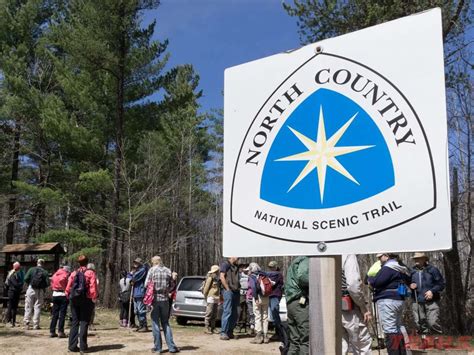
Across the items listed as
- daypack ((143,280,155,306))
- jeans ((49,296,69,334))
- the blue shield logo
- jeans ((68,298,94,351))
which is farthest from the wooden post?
jeans ((49,296,69,334))

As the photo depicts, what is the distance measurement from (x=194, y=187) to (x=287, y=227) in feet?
98.4

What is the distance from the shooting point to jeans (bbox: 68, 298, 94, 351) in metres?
→ 9.31

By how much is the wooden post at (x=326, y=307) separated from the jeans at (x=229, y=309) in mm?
9623

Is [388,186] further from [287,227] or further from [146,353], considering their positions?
[146,353]

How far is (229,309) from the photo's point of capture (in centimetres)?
1105

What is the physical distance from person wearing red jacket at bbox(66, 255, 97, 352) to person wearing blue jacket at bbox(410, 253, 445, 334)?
6038 mm

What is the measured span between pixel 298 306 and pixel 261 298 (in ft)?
18.0

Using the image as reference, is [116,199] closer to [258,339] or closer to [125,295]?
[125,295]

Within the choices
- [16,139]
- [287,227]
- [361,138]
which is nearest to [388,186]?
Answer: [361,138]

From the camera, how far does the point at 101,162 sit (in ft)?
74.7

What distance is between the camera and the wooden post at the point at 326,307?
1.64m

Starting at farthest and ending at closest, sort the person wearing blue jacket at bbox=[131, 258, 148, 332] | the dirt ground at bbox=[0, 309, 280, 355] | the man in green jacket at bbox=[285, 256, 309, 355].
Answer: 1. the person wearing blue jacket at bbox=[131, 258, 148, 332]
2. the dirt ground at bbox=[0, 309, 280, 355]
3. the man in green jacket at bbox=[285, 256, 309, 355]

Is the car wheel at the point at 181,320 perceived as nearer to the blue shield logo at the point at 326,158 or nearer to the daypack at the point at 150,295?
the daypack at the point at 150,295

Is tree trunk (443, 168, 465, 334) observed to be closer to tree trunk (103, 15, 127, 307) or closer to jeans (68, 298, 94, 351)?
jeans (68, 298, 94, 351)
